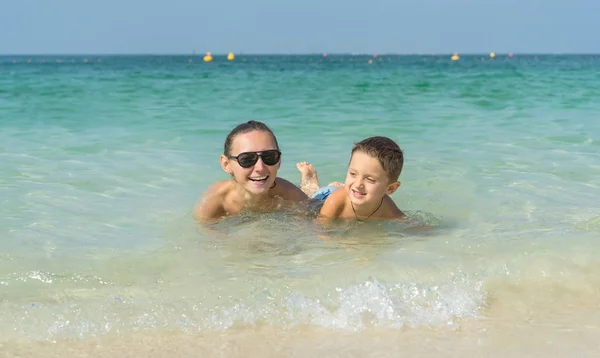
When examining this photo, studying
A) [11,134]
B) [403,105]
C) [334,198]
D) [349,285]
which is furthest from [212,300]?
[403,105]

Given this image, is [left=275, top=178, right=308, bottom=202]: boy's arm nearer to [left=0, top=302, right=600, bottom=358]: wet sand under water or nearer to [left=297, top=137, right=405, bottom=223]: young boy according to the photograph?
[left=297, top=137, right=405, bottom=223]: young boy

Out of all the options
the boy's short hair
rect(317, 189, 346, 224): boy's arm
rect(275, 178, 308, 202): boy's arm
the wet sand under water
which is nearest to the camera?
the wet sand under water

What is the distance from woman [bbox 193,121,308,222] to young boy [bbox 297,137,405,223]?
0.36 meters

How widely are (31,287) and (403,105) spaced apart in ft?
33.9

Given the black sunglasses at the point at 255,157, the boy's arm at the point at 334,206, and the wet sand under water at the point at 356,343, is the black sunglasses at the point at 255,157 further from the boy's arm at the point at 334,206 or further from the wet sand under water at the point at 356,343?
the wet sand under water at the point at 356,343

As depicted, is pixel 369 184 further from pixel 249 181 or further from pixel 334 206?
pixel 249 181

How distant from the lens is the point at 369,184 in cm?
396

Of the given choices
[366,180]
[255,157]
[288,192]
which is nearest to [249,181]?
[255,157]

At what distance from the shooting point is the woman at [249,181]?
4.14 m

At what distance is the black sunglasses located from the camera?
162 inches

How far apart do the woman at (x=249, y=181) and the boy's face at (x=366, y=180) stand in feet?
1.66

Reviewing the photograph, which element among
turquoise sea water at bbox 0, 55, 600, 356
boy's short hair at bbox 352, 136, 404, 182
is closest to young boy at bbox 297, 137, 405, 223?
boy's short hair at bbox 352, 136, 404, 182

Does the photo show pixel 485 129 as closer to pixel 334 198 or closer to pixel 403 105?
pixel 403 105

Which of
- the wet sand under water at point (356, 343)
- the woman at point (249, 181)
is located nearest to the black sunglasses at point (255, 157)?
the woman at point (249, 181)
